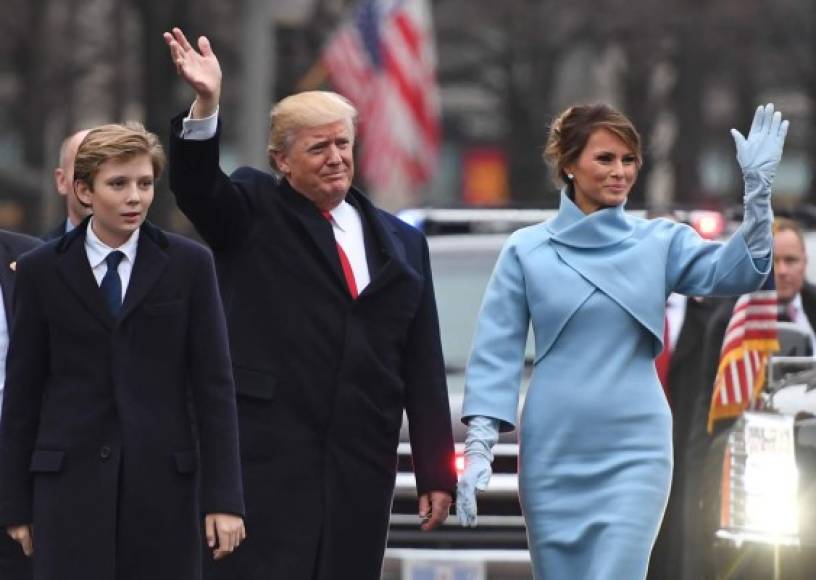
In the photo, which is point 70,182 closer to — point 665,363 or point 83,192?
point 83,192

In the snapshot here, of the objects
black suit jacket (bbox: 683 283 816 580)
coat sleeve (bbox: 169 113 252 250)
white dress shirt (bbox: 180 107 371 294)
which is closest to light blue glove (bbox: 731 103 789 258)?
white dress shirt (bbox: 180 107 371 294)

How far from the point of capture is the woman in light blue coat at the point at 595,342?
6.53 meters

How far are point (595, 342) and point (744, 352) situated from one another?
246cm

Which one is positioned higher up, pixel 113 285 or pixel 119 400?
pixel 113 285

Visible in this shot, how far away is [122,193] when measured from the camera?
6.31m

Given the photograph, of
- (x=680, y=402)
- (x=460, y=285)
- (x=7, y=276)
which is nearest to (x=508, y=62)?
(x=460, y=285)

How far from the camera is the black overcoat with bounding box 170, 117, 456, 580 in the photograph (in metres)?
6.81

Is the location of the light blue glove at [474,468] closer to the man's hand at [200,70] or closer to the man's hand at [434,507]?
the man's hand at [434,507]

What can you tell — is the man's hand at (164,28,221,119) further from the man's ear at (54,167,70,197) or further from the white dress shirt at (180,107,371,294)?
the man's ear at (54,167,70,197)

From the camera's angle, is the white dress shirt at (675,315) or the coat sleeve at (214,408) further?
the white dress shirt at (675,315)

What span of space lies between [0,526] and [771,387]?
2601 millimetres

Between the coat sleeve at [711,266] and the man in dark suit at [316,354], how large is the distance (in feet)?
2.41

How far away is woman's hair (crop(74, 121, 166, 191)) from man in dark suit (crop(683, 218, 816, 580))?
123 inches

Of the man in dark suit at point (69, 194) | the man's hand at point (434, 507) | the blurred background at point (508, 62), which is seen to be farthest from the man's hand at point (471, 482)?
the blurred background at point (508, 62)
